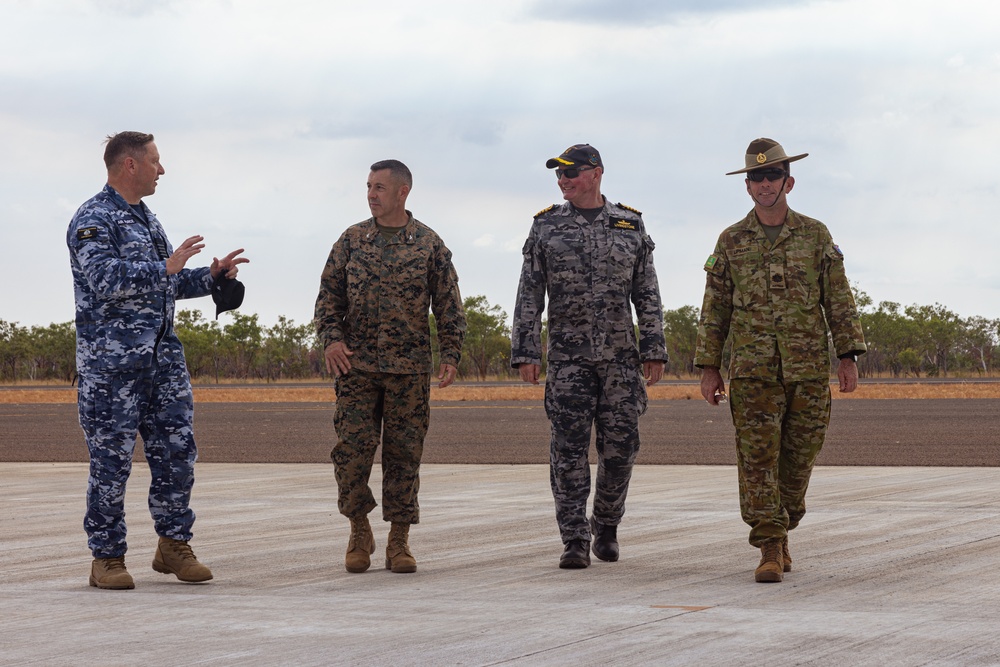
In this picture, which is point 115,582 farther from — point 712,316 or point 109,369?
point 712,316

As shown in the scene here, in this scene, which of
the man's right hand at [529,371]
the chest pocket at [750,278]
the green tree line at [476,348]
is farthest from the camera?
the green tree line at [476,348]

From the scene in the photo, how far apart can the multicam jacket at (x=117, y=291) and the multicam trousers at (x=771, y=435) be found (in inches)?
116

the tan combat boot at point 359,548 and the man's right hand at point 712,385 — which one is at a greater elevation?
the man's right hand at point 712,385

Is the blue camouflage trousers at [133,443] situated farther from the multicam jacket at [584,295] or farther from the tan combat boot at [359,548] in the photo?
the multicam jacket at [584,295]

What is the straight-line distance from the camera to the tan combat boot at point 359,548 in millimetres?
8328

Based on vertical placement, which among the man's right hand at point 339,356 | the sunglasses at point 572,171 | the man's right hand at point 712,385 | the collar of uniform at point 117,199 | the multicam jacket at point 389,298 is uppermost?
the sunglasses at point 572,171

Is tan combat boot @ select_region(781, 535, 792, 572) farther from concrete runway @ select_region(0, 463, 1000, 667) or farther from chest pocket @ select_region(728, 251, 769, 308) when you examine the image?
chest pocket @ select_region(728, 251, 769, 308)

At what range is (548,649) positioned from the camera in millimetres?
5805

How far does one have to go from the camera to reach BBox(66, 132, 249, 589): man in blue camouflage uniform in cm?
768

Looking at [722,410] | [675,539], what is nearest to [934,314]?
[722,410]

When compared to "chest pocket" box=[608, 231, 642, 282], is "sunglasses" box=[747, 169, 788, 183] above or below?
above

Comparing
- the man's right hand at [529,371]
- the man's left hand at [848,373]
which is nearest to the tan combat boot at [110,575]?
the man's right hand at [529,371]

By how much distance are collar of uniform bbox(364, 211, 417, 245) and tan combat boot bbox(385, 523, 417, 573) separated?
5.20 ft

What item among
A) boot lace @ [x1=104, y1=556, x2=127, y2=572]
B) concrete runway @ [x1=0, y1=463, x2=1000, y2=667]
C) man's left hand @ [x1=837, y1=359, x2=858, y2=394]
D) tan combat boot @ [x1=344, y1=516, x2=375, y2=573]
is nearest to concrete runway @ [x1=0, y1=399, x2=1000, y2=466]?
concrete runway @ [x1=0, y1=463, x2=1000, y2=667]
